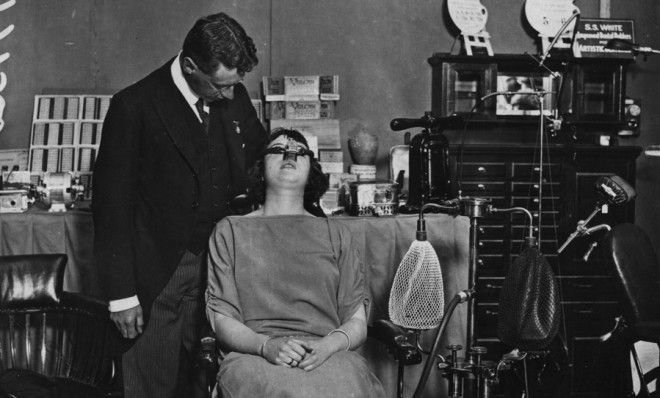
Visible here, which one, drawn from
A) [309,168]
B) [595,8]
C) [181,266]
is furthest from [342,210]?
[595,8]

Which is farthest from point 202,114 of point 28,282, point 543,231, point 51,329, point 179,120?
point 543,231

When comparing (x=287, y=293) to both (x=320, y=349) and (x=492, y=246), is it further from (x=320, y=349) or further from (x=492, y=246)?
(x=492, y=246)

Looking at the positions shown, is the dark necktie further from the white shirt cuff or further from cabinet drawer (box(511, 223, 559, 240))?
cabinet drawer (box(511, 223, 559, 240))

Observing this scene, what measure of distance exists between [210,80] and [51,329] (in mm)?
1223

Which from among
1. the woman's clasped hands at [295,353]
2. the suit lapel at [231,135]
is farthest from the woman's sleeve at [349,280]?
the suit lapel at [231,135]

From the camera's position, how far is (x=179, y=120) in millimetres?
2732

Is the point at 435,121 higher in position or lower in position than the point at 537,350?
higher

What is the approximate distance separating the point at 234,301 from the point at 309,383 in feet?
1.51

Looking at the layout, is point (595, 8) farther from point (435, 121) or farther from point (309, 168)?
point (309, 168)

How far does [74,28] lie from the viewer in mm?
5086

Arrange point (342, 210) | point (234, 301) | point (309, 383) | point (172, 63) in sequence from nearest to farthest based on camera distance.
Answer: point (309, 383), point (234, 301), point (172, 63), point (342, 210)

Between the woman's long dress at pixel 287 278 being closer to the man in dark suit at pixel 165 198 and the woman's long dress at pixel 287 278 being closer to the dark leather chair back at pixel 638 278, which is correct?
the man in dark suit at pixel 165 198

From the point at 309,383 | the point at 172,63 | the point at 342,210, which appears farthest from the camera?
the point at 342,210

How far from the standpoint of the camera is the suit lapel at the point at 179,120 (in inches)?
106
